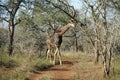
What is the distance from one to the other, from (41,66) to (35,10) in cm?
926

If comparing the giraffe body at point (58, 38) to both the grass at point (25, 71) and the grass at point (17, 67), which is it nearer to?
the grass at point (25, 71)

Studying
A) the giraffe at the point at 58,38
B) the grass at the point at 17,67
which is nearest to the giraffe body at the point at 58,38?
Result: the giraffe at the point at 58,38

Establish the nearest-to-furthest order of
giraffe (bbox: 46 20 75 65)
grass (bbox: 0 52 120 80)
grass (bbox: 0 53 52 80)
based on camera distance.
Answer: grass (bbox: 0 53 52 80) < grass (bbox: 0 52 120 80) < giraffe (bbox: 46 20 75 65)

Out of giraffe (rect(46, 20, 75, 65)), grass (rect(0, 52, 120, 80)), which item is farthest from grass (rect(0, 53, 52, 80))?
giraffe (rect(46, 20, 75, 65))

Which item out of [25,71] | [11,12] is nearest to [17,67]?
[25,71]

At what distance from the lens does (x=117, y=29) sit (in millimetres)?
13820

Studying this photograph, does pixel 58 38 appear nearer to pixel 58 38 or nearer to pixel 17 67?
pixel 58 38

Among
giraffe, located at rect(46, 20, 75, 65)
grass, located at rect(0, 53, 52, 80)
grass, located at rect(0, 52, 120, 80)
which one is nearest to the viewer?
grass, located at rect(0, 53, 52, 80)

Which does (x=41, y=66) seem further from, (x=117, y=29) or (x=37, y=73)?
(x=117, y=29)

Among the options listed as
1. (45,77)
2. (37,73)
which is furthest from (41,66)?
(45,77)

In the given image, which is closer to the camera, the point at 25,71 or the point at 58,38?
the point at 25,71

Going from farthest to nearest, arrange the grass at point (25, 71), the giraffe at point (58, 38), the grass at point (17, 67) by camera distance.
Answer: the giraffe at point (58, 38) < the grass at point (25, 71) < the grass at point (17, 67)

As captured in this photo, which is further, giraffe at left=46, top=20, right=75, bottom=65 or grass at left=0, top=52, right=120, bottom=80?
giraffe at left=46, top=20, right=75, bottom=65

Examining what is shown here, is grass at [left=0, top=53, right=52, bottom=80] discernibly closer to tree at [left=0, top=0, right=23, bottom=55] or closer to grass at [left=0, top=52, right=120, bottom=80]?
grass at [left=0, top=52, right=120, bottom=80]
